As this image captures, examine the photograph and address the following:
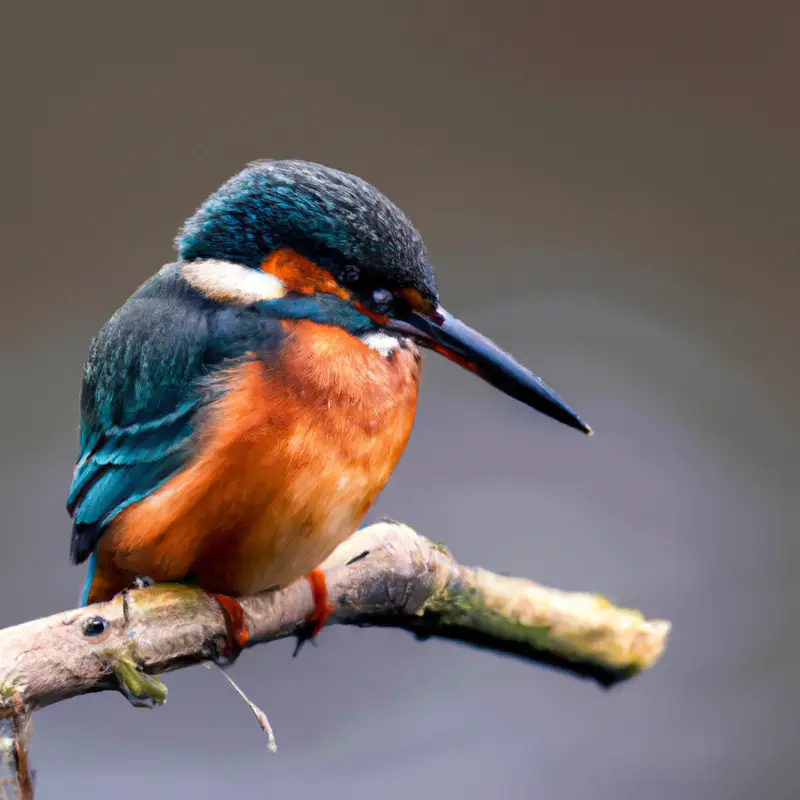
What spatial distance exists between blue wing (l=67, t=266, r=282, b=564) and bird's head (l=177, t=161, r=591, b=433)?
3 centimetres

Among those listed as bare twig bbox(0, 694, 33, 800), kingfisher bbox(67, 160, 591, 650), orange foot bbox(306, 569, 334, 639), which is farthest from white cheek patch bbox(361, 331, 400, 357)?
bare twig bbox(0, 694, 33, 800)

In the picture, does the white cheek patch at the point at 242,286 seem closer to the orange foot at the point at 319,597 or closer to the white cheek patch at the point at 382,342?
the white cheek patch at the point at 382,342

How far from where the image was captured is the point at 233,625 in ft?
2.92

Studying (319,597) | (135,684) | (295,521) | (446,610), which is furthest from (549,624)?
(135,684)

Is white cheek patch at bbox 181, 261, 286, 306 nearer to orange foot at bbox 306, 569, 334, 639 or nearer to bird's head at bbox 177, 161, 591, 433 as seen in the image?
bird's head at bbox 177, 161, 591, 433

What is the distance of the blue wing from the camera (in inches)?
33.8

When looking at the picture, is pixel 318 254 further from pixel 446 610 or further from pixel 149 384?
pixel 446 610

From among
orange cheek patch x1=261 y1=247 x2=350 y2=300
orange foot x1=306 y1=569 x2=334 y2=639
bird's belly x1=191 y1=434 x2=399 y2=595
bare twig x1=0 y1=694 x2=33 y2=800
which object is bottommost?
bare twig x1=0 y1=694 x2=33 y2=800

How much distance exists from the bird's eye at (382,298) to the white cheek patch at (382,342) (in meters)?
0.03

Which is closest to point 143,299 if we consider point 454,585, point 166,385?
point 166,385

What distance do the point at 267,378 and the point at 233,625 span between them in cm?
24

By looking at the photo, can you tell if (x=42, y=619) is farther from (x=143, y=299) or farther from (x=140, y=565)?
(x=143, y=299)

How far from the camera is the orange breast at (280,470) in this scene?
838 mm

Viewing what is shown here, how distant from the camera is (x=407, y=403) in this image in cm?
91
